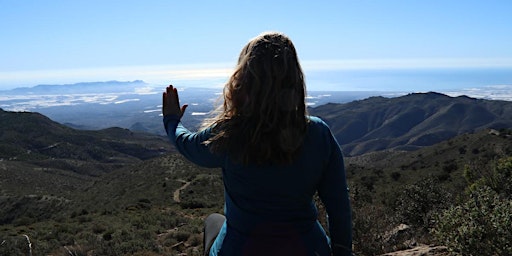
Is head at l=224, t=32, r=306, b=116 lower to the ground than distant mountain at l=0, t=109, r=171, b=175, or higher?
higher

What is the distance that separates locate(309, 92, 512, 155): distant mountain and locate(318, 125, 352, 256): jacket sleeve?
110 metres

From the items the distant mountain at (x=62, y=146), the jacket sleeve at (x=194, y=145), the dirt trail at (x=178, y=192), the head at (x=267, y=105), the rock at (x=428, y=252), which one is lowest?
the distant mountain at (x=62, y=146)

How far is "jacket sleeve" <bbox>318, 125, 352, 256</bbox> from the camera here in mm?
1908

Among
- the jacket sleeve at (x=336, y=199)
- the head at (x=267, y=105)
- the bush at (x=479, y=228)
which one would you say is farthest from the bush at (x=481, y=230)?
the head at (x=267, y=105)

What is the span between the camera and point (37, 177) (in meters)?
44.3

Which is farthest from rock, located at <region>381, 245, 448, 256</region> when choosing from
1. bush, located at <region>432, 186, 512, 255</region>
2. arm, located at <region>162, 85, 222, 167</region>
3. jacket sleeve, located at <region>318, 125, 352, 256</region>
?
arm, located at <region>162, 85, 222, 167</region>

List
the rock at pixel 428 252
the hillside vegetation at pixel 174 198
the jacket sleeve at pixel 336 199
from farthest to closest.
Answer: the hillside vegetation at pixel 174 198, the rock at pixel 428 252, the jacket sleeve at pixel 336 199

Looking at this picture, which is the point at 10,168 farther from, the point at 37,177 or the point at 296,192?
the point at 296,192

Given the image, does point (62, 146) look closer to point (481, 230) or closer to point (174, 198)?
point (174, 198)

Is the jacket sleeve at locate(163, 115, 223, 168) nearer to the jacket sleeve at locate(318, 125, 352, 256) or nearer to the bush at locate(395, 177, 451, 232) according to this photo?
the jacket sleeve at locate(318, 125, 352, 256)

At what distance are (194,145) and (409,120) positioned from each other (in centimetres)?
16053

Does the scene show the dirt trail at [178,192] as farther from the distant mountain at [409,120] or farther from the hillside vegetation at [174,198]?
the distant mountain at [409,120]

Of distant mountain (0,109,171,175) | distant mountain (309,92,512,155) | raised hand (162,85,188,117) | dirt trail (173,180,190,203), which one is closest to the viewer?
raised hand (162,85,188,117)

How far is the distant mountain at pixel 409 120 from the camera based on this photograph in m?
121
